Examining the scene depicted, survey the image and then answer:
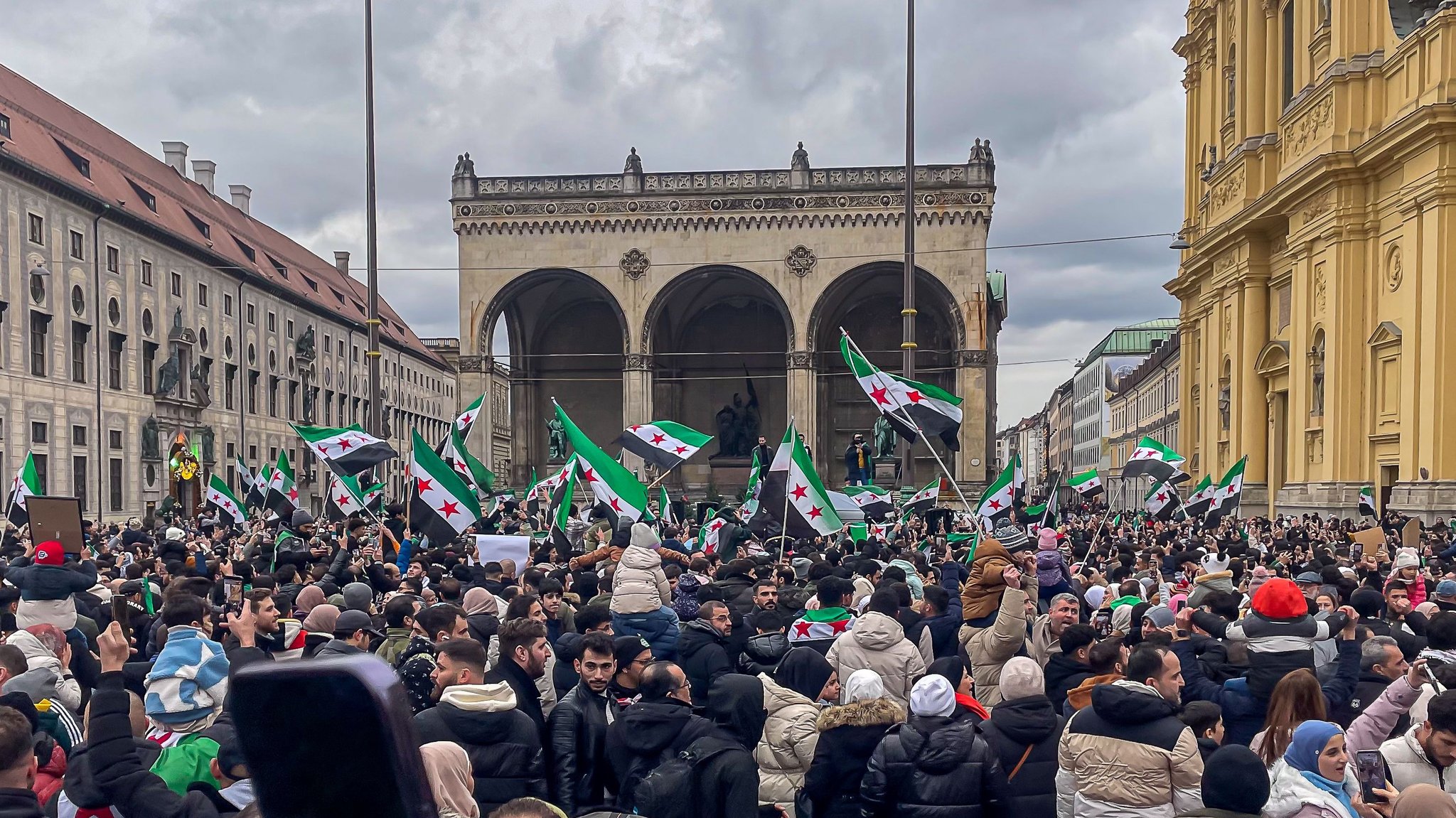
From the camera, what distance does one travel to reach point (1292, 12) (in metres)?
32.8

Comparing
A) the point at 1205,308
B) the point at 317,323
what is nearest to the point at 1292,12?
the point at 1205,308

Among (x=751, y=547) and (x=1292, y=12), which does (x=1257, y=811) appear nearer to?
(x=751, y=547)

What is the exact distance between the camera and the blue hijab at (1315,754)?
159 inches

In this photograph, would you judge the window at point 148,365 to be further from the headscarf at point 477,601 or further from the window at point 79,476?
the headscarf at point 477,601

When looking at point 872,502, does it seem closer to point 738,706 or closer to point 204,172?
point 738,706

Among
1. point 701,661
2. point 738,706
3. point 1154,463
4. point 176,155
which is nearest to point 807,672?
point 701,661

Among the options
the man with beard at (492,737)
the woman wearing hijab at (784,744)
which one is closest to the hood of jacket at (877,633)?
the woman wearing hijab at (784,744)

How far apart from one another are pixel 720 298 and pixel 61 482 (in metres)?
24.2

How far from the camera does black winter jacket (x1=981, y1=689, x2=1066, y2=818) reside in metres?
4.77

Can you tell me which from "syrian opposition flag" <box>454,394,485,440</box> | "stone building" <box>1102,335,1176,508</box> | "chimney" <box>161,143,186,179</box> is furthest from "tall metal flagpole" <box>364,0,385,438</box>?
"chimney" <box>161,143,186,179</box>

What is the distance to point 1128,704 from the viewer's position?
4.36m

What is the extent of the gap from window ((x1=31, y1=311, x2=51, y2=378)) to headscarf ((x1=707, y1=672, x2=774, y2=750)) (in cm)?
3801

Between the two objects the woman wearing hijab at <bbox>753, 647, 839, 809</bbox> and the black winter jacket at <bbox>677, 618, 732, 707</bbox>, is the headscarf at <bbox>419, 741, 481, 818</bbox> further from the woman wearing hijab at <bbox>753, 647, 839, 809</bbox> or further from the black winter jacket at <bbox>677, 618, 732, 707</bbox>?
the black winter jacket at <bbox>677, 618, 732, 707</bbox>

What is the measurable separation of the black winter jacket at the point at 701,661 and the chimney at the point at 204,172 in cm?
5820
